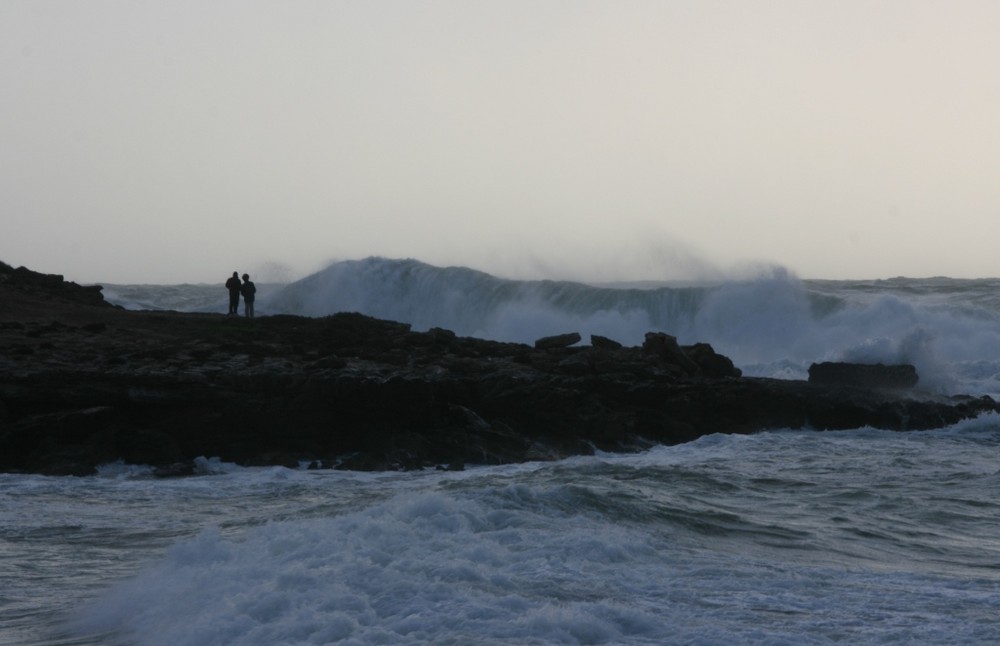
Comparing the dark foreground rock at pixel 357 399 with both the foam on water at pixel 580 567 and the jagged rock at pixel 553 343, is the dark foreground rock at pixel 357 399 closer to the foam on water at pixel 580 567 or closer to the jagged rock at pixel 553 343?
the jagged rock at pixel 553 343

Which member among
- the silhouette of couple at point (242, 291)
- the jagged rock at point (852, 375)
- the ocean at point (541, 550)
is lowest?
the ocean at point (541, 550)

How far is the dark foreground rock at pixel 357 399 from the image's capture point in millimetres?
17734

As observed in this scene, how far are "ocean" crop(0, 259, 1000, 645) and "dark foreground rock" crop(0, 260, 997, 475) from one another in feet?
2.27

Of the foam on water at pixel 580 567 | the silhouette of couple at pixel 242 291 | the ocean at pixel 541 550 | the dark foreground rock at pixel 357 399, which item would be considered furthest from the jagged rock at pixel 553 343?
the foam on water at pixel 580 567

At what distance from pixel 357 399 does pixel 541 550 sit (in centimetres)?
889

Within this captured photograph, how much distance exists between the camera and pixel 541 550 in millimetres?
10078

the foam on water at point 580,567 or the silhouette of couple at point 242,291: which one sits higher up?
the silhouette of couple at point 242,291

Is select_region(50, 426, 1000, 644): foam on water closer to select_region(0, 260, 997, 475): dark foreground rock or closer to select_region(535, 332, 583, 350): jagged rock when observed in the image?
select_region(0, 260, 997, 475): dark foreground rock

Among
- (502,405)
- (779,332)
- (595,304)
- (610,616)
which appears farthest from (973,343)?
(610,616)

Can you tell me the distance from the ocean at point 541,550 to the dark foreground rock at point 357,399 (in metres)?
0.69

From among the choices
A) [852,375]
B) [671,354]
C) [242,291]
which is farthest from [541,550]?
[242,291]

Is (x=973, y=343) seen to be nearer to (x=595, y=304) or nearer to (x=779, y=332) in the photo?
(x=779, y=332)

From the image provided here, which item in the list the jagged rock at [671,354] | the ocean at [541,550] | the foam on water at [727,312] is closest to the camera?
the ocean at [541,550]

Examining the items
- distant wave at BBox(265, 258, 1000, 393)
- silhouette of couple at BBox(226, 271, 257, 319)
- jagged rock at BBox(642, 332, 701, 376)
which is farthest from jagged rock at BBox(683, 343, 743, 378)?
silhouette of couple at BBox(226, 271, 257, 319)
